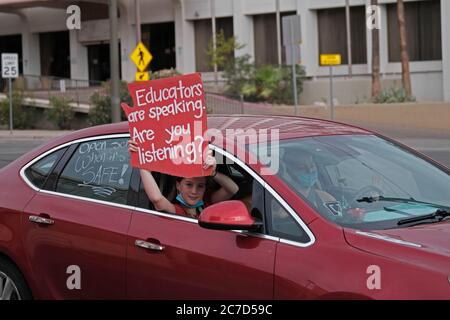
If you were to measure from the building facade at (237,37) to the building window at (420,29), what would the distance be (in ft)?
0.13

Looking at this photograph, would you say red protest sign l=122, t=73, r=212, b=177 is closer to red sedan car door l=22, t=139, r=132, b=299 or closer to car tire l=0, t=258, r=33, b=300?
red sedan car door l=22, t=139, r=132, b=299

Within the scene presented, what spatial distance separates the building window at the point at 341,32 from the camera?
109 feet

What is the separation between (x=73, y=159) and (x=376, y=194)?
2158mm

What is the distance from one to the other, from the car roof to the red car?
0.01m

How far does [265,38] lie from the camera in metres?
36.2

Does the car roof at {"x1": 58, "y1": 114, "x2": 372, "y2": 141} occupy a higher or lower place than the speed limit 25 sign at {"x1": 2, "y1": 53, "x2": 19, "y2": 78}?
lower

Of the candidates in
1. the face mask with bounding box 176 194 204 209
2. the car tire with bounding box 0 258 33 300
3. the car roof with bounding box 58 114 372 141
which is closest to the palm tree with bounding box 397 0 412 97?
the car roof with bounding box 58 114 372 141

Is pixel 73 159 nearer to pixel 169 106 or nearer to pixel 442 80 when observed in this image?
pixel 169 106

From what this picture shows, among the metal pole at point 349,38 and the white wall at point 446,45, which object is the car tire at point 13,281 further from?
the metal pole at point 349,38

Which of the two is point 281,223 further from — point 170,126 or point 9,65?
point 9,65

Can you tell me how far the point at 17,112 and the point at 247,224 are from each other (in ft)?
109

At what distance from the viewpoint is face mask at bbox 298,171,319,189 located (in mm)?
4453

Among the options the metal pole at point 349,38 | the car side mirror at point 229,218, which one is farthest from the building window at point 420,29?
the car side mirror at point 229,218
